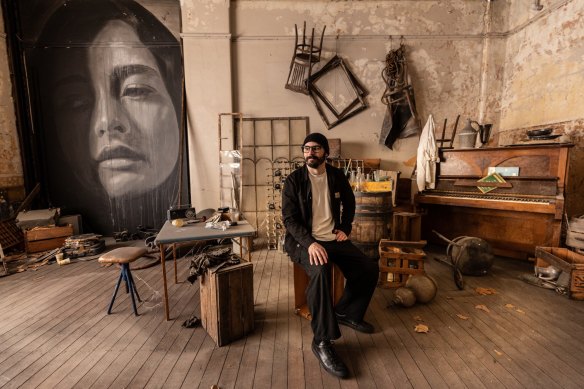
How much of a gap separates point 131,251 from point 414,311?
297 cm

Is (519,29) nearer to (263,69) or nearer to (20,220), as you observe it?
(263,69)

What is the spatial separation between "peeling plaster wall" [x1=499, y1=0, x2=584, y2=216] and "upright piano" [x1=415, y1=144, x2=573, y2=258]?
3.44ft

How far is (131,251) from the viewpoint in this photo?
3.05 metres

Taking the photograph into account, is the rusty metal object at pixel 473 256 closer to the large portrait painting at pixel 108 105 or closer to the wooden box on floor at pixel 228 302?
the wooden box on floor at pixel 228 302

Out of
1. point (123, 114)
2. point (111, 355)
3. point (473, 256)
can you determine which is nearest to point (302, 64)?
point (123, 114)

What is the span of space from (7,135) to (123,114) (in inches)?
78.2

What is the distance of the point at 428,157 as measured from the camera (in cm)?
470

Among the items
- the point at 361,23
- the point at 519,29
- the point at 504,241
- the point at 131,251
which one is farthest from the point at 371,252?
the point at 519,29

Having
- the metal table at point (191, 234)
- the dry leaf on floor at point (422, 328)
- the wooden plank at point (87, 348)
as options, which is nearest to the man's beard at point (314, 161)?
the metal table at point (191, 234)

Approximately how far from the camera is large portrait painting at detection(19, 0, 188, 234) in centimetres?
547

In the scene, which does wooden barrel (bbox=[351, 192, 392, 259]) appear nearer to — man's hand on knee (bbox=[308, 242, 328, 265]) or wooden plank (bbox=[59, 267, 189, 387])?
man's hand on knee (bbox=[308, 242, 328, 265])

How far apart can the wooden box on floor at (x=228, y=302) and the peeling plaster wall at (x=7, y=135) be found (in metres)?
5.27

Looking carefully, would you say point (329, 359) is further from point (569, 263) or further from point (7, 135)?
point (7, 135)

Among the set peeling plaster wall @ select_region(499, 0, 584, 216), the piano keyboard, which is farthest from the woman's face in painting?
peeling plaster wall @ select_region(499, 0, 584, 216)
